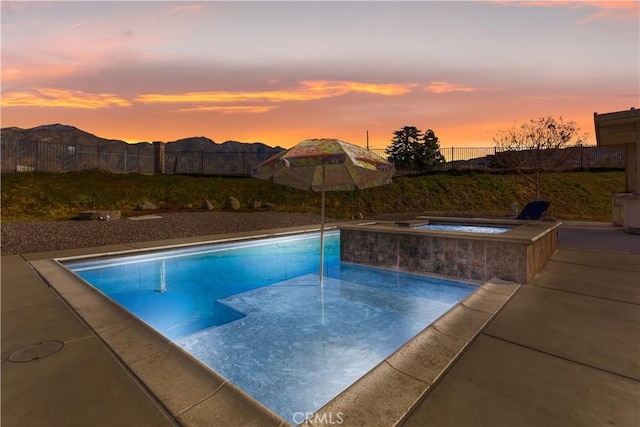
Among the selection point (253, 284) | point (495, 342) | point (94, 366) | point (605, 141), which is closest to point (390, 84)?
point (605, 141)

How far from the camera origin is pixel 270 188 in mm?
25172

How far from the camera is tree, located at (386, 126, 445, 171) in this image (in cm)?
3425

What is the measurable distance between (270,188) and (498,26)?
63.0ft

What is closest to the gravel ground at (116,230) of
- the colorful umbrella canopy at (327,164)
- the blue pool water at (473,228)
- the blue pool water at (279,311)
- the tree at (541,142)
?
the blue pool water at (279,311)

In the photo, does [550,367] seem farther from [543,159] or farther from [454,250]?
[543,159]

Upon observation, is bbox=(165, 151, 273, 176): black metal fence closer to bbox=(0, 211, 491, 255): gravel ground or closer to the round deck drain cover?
bbox=(0, 211, 491, 255): gravel ground

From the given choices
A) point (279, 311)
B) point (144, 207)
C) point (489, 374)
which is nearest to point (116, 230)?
point (144, 207)

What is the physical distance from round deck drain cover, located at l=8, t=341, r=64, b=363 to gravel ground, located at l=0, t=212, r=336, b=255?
7288 mm

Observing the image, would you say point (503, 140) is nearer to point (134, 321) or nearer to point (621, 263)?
point (621, 263)

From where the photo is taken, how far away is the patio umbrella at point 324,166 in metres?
5.46

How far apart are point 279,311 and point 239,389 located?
2771mm

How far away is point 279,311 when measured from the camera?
17.3 feet

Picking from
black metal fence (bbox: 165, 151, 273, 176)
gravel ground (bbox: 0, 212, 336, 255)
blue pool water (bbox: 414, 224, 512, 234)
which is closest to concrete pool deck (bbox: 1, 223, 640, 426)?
blue pool water (bbox: 414, 224, 512, 234)

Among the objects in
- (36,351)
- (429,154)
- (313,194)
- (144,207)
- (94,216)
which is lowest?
(36,351)
